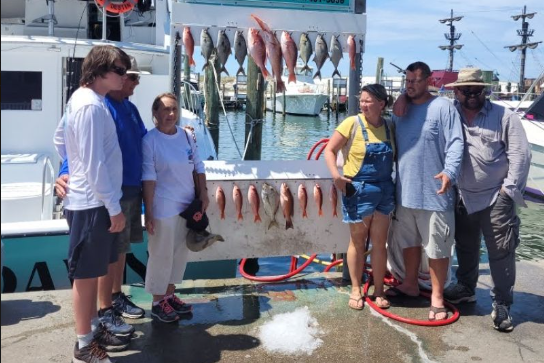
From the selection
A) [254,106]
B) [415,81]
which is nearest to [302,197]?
[415,81]

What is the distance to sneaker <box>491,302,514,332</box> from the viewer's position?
394cm

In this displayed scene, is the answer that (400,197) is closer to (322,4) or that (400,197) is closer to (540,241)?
(322,4)

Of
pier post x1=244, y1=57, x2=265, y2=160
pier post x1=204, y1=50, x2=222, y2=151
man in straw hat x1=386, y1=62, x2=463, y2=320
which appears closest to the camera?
man in straw hat x1=386, y1=62, x2=463, y2=320

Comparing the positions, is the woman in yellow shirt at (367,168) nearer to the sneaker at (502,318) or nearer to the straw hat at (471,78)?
the straw hat at (471,78)

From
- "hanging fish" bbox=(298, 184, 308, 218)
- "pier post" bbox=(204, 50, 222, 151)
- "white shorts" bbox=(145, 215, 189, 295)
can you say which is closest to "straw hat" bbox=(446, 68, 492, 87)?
"hanging fish" bbox=(298, 184, 308, 218)

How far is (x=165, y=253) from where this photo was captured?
381 cm

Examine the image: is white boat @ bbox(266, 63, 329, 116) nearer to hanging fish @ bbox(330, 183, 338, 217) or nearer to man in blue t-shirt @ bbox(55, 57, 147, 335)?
hanging fish @ bbox(330, 183, 338, 217)

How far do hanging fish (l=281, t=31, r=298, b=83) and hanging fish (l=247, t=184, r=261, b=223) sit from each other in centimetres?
100

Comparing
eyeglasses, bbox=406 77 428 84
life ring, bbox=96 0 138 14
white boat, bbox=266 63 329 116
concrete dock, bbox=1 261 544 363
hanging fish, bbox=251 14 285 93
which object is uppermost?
white boat, bbox=266 63 329 116

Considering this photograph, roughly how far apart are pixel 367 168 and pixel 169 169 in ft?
4.98

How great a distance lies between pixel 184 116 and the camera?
11820 mm

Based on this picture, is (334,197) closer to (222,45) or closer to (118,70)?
(222,45)

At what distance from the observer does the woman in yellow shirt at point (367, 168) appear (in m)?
4.11

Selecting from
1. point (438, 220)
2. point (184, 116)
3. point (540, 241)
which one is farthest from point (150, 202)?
point (540, 241)
